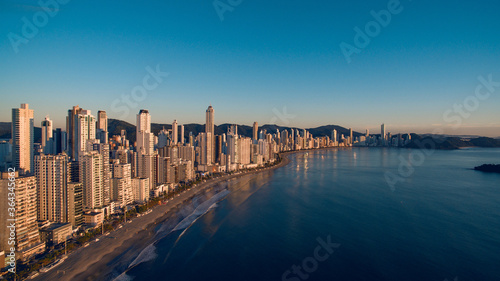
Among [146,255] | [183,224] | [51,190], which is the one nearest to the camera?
[146,255]

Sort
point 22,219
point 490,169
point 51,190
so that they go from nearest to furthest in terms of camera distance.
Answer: point 22,219 → point 51,190 → point 490,169

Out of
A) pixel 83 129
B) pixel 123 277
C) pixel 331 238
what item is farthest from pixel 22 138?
pixel 331 238

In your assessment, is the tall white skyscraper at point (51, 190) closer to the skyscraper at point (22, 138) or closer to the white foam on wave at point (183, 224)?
the white foam on wave at point (183, 224)

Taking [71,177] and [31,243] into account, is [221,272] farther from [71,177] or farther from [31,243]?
[71,177]

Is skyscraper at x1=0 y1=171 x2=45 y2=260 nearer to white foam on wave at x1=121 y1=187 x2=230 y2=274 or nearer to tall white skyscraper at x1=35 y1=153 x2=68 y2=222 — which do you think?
tall white skyscraper at x1=35 y1=153 x2=68 y2=222

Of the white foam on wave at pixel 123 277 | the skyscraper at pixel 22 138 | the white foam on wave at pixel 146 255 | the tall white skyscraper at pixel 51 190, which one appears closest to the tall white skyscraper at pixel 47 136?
the skyscraper at pixel 22 138

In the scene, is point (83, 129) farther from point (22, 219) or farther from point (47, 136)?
point (22, 219)
